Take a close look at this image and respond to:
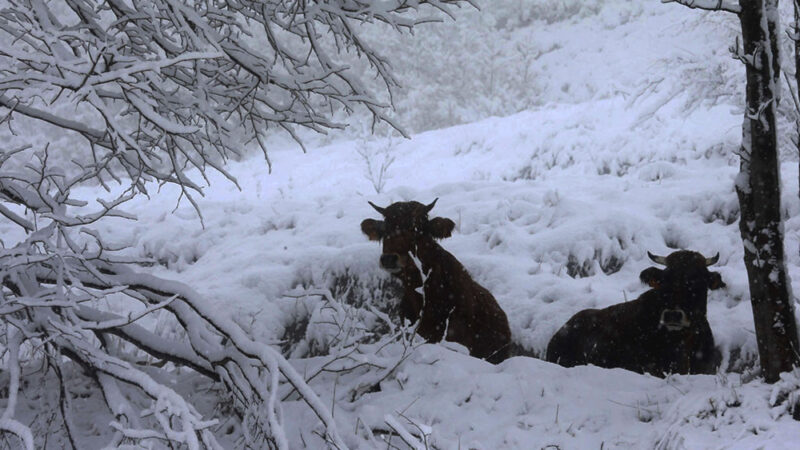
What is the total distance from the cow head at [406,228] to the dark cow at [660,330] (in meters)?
1.38

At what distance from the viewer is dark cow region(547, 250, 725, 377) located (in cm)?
468

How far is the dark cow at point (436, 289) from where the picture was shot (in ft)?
16.6

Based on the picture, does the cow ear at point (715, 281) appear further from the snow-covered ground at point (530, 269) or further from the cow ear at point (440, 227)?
the cow ear at point (440, 227)

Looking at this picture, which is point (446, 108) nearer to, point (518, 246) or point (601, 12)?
point (601, 12)

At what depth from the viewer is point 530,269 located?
651 cm

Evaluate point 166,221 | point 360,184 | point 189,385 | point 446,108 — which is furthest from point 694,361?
point 446,108

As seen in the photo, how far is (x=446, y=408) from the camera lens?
3449 millimetres

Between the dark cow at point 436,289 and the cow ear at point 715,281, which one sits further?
the dark cow at point 436,289

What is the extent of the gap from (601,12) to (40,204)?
38.6m

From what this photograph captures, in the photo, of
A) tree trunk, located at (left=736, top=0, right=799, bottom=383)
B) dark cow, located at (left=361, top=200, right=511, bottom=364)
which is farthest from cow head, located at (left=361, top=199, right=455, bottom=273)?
tree trunk, located at (left=736, top=0, right=799, bottom=383)

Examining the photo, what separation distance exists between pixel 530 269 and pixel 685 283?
77.8 inches

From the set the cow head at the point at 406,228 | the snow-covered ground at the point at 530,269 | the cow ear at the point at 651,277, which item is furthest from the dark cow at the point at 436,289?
the cow ear at the point at 651,277

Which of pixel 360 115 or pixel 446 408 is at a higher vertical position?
pixel 360 115

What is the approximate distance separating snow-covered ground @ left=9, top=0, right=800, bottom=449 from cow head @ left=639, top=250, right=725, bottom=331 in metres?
0.56
